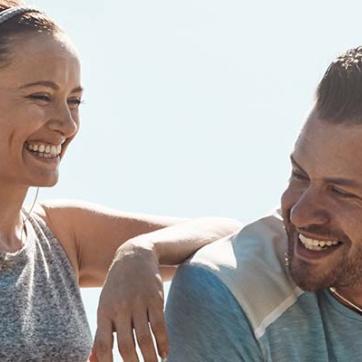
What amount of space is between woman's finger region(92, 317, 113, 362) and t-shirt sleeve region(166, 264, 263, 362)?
1.19 feet

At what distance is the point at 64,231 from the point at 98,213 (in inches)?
4.9

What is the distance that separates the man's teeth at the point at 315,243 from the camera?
3193 millimetres

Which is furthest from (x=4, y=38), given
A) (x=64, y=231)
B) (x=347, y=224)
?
(x=347, y=224)

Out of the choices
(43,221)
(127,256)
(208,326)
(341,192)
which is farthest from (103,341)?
(43,221)

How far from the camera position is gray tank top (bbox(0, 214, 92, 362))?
364cm

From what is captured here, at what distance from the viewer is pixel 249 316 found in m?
3.12

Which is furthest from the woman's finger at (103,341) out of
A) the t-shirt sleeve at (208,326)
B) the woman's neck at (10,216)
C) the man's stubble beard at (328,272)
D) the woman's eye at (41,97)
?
the woman's eye at (41,97)

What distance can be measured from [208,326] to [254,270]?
19 centimetres

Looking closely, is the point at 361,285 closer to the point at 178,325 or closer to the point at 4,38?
the point at 178,325

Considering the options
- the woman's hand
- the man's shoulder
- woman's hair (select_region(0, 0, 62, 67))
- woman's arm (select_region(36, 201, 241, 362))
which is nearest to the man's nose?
the man's shoulder

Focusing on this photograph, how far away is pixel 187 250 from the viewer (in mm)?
3311

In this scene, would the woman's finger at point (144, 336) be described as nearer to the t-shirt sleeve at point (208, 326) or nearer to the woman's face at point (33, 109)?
the t-shirt sleeve at point (208, 326)

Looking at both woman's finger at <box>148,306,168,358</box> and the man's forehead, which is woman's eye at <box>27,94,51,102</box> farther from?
Result: woman's finger at <box>148,306,168,358</box>

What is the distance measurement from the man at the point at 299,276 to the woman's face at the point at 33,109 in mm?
747
